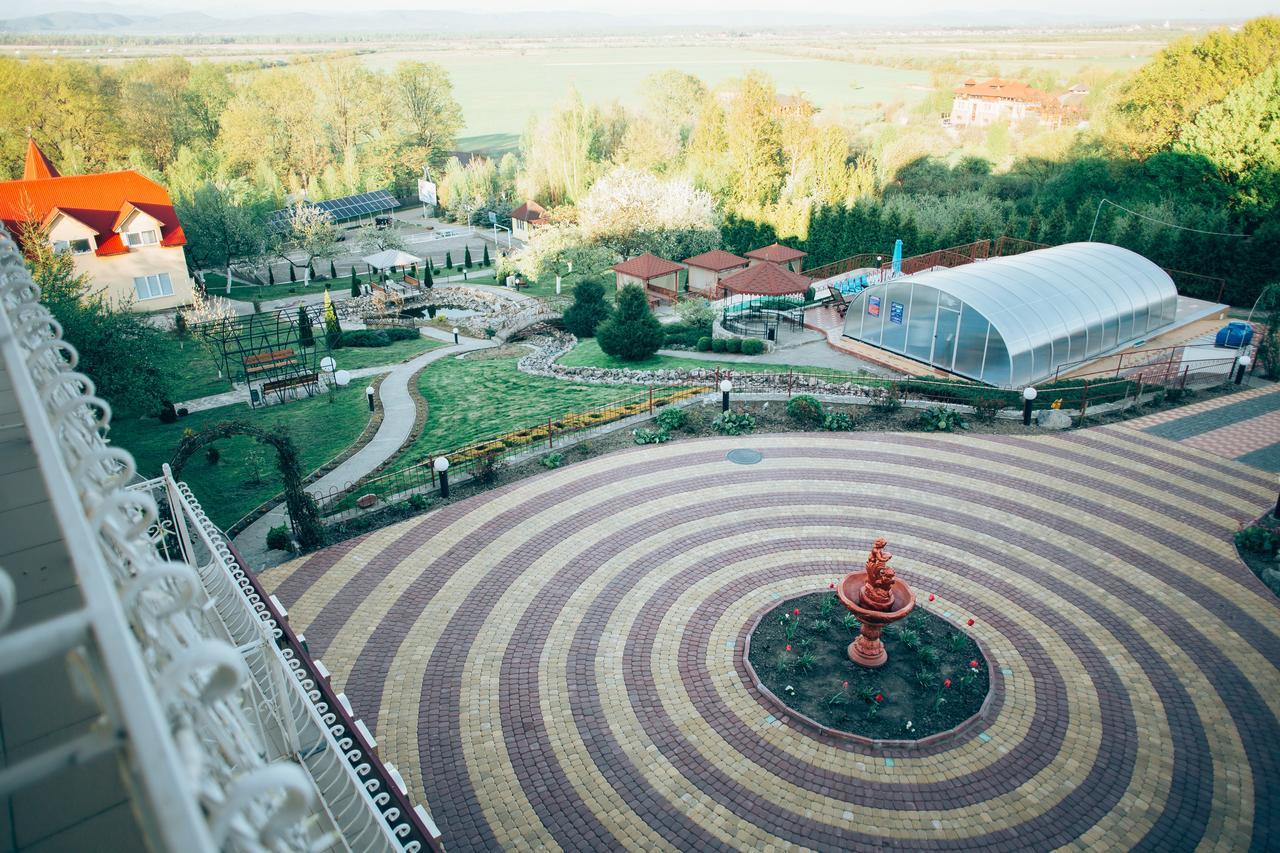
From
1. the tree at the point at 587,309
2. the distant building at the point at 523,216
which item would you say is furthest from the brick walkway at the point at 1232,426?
the distant building at the point at 523,216

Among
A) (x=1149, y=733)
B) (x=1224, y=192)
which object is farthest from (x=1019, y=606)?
(x=1224, y=192)

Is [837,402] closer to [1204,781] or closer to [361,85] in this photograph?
[1204,781]

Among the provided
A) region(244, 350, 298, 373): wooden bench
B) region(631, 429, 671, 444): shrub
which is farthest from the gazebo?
region(631, 429, 671, 444): shrub

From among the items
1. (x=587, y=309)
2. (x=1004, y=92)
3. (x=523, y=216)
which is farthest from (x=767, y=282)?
(x=1004, y=92)

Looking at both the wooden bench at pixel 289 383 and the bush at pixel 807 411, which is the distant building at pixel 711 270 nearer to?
the bush at pixel 807 411

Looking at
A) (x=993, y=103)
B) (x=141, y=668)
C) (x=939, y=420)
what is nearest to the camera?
(x=141, y=668)

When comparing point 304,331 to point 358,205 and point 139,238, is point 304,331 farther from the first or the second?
point 358,205
